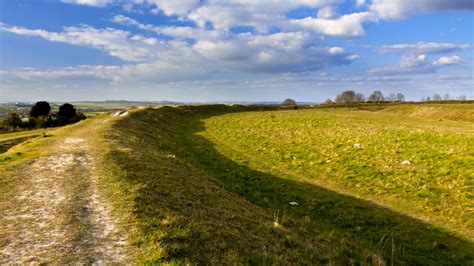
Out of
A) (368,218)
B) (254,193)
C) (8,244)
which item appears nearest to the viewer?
(8,244)

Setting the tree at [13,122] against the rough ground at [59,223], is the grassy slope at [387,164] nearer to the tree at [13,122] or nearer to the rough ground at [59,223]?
the rough ground at [59,223]

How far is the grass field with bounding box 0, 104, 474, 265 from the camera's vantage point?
1068 cm

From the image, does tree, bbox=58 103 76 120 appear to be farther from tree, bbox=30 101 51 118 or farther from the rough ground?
the rough ground

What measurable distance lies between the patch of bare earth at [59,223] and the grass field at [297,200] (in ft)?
1.88

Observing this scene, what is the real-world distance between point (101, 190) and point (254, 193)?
31.3 ft

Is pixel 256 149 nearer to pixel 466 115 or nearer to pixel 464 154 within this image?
pixel 464 154

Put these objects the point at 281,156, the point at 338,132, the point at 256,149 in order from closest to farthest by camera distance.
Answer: the point at 281,156 → the point at 256,149 → the point at 338,132

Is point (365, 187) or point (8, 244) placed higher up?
point (8, 244)

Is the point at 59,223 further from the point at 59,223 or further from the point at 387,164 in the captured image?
the point at 387,164

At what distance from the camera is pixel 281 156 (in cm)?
3155

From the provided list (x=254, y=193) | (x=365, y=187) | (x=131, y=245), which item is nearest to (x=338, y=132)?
(x=365, y=187)

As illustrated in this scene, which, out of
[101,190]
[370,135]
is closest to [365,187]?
[101,190]

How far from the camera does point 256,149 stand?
35344 millimetres

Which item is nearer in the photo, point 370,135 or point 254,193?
point 254,193
